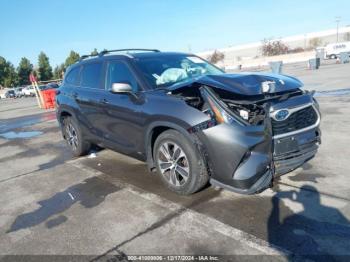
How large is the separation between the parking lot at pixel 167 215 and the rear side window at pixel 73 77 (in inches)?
69.5

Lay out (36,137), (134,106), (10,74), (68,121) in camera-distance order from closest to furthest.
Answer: (134,106) < (68,121) < (36,137) < (10,74)

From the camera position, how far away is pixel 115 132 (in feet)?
17.2

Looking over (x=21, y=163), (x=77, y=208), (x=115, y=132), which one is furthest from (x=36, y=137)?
(x=77, y=208)

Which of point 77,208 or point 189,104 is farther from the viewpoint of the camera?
point 77,208

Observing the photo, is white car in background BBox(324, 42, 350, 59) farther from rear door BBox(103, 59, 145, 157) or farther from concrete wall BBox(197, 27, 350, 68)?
rear door BBox(103, 59, 145, 157)

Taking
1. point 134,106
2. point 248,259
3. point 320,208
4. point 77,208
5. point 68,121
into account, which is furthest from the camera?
point 68,121

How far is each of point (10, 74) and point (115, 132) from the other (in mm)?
71744

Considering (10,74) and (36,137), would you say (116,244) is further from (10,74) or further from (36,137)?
(10,74)

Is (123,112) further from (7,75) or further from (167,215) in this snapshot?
(7,75)

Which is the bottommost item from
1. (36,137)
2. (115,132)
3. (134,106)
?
(36,137)

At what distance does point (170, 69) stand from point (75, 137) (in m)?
2.80

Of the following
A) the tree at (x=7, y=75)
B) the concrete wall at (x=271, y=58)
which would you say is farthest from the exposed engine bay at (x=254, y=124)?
the tree at (x=7, y=75)

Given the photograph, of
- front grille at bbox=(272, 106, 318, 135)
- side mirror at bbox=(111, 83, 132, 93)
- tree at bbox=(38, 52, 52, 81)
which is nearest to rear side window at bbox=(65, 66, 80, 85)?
side mirror at bbox=(111, 83, 132, 93)

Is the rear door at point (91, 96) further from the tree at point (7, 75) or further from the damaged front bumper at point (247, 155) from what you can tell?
the tree at point (7, 75)
